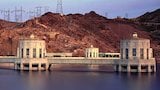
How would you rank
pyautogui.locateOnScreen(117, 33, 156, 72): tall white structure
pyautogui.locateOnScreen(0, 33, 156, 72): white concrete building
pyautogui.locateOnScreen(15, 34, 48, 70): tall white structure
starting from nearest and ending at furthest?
pyautogui.locateOnScreen(117, 33, 156, 72): tall white structure → pyautogui.locateOnScreen(0, 33, 156, 72): white concrete building → pyautogui.locateOnScreen(15, 34, 48, 70): tall white structure

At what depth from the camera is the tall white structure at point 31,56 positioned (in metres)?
113

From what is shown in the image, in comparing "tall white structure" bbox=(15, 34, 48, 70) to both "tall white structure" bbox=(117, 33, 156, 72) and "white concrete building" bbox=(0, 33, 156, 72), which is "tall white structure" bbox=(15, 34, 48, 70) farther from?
"tall white structure" bbox=(117, 33, 156, 72)

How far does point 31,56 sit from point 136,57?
25.0 meters

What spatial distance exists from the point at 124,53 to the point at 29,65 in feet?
73.7

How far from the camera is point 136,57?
10612 centimetres

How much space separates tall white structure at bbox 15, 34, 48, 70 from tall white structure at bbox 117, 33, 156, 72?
18.9 metres

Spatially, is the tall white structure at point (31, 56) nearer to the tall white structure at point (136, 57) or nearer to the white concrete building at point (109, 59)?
the white concrete building at point (109, 59)

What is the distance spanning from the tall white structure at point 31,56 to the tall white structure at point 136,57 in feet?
62.1

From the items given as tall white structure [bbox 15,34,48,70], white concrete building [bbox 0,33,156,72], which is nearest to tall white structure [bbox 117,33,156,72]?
white concrete building [bbox 0,33,156,72]

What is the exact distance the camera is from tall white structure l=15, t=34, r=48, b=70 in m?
113

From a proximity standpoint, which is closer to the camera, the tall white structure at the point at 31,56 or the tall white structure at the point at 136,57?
the tall white structure at the point at 136,57

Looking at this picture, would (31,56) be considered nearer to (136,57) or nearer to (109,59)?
(109,59)

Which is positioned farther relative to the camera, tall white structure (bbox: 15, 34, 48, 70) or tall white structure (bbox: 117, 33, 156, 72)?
tall white structure (bbox: 15, 34, 48, 70)

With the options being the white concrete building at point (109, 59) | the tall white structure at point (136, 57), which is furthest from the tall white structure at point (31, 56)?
the tall white structure at point (136, 57)
